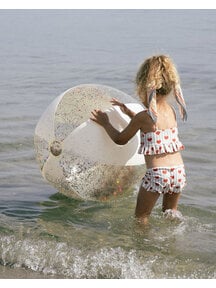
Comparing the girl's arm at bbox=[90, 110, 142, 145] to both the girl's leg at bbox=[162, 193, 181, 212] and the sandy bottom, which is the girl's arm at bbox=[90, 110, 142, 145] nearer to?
the girl's leg at bbox=[162, 193, 181, 212]

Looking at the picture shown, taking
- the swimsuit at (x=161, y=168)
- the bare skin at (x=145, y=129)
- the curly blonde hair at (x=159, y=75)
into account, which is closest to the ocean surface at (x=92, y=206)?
the bare skin at (x=145, y=129)

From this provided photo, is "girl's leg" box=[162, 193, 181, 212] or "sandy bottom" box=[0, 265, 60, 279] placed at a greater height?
"girl's leg" box=[162, 193, 181, 212]

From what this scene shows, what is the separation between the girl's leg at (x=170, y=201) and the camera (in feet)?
21.2

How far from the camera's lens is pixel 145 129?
6.17m

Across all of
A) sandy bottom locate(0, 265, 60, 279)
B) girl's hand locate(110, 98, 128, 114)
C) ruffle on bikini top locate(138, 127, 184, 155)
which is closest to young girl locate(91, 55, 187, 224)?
ruffle on bikini top locate(138, 127, 184, 155)

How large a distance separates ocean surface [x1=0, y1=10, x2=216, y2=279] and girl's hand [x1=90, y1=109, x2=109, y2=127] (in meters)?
0.87

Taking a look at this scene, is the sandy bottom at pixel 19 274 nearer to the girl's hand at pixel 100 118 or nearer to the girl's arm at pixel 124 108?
the girl's hand at pixel 100 118

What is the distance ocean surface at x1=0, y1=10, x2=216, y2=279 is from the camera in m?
5.59

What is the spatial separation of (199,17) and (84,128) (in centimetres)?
2233

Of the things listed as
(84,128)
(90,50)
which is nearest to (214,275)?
(84,128)

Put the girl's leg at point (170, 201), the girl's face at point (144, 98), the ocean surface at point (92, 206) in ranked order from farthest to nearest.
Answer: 1. the girl's leg at point (170, 201)
2. the girl's face at point (144, 98)
3. the ocean surface at point (92, 206)

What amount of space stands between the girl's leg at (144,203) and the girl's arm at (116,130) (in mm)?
471

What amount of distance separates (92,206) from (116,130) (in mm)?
1017

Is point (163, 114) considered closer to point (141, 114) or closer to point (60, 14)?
point (141, 114)
